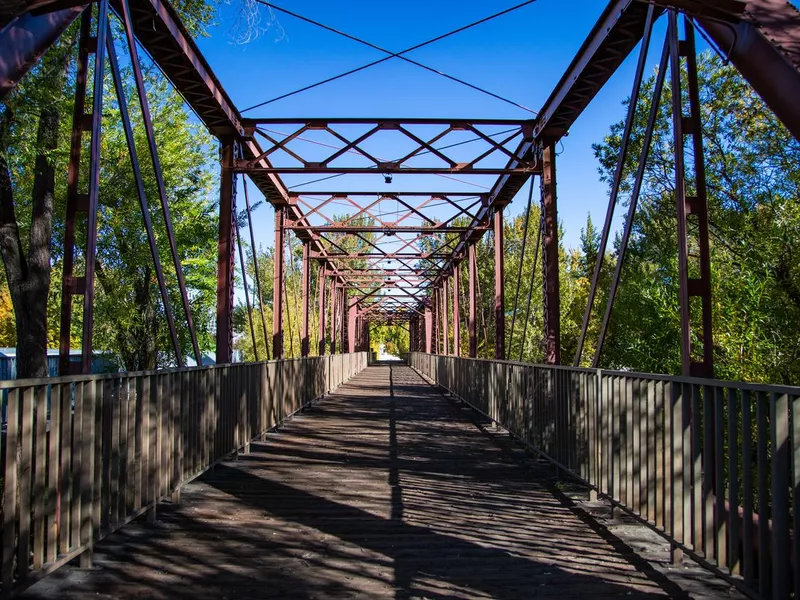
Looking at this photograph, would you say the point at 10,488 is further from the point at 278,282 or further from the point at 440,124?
the point at 278,282

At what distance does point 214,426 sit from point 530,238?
4187cm

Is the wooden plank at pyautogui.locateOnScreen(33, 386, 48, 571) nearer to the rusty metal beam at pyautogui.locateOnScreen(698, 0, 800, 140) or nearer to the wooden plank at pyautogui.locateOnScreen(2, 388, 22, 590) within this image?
the wooden plank at pyautogui.locateOnScreen(2, 388, 22, 590)

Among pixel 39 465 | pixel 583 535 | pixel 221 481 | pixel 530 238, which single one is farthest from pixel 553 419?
pixel 530 238

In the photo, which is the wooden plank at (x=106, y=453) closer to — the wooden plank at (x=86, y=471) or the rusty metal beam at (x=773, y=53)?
the wooden plank at (x=86, y=471)

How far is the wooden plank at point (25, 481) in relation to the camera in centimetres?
363

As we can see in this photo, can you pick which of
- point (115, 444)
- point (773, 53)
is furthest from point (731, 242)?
point (115, 444)

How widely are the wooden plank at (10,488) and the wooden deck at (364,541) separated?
661mm

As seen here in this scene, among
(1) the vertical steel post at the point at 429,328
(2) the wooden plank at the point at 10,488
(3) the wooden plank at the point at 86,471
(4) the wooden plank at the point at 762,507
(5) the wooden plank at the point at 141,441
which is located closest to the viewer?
(4) the wooden plank at the point at 762,507

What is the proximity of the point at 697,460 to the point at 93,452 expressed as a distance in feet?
12.2

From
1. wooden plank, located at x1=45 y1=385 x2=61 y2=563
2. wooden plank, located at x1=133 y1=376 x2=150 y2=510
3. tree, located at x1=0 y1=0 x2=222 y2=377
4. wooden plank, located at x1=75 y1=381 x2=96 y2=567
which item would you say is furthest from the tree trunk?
wooden plank, located at x1=45 y1=385 x2=61 y2=563

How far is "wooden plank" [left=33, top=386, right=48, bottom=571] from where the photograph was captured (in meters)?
3.85

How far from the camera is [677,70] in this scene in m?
6.03

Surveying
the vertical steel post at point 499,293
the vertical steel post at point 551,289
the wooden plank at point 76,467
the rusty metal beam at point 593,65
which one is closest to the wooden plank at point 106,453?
the wooden plank at point 76,467

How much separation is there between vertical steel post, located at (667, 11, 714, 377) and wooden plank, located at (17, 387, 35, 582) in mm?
4376
